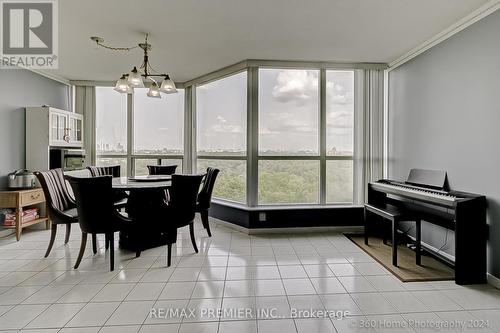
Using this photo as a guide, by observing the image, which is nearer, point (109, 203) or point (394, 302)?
point (394, 302)

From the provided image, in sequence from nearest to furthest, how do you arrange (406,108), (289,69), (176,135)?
(406,108) < (289,69) < (176,135)

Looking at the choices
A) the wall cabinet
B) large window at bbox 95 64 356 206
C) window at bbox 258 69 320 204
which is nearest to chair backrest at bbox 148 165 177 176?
large window at bbox 95 64 356 206

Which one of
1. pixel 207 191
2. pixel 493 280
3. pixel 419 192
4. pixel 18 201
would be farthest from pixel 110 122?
pixel 493 280

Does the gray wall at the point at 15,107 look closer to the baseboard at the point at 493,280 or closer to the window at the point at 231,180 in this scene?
the window at the point at 231,180

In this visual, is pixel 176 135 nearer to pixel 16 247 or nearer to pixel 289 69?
pixel 289 69

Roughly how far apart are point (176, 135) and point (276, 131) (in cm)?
228

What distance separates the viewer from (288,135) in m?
4.48

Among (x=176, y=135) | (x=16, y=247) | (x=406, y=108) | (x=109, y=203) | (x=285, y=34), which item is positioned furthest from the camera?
(x=176, y=135)

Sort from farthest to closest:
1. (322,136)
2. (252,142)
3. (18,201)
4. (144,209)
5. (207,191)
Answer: (322,136)
(252,142)
(207,191)
(18,201)
(144,209)

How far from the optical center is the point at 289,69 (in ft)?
14.5

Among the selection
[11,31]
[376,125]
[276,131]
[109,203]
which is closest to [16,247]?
[109,203]

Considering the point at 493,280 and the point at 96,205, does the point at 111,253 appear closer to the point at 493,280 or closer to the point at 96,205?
the point at 96,205

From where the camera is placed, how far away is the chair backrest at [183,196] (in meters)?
3.17

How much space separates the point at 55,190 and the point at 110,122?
2.48 metres
